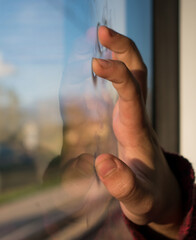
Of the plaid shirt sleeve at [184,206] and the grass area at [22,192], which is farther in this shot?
the plaid shirt sleeve at [184,206]

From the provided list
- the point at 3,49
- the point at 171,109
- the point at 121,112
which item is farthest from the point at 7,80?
the point at 171,109

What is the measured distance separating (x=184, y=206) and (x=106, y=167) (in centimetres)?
16

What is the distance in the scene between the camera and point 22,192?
13 cm

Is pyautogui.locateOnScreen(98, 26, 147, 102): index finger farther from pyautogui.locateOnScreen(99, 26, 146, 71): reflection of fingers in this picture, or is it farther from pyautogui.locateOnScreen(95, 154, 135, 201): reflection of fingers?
pyautogui.locateOnScreen(95, 154, 135, 201): reflection of fingers

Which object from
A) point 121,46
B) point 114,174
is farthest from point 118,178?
point 121,46

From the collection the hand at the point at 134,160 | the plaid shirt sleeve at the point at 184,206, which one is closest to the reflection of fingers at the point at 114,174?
the hand at the point at 134,160

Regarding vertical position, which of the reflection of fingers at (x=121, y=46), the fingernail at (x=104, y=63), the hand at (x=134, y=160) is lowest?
the hand at (x=134, y=160)

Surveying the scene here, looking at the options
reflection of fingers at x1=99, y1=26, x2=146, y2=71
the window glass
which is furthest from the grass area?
reflection of fingers at x1=99, y1=26, x2=146, y2=71

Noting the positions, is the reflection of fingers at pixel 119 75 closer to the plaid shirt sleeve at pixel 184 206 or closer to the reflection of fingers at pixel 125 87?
the reflection of fingers at pixel 125 87

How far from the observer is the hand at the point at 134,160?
157 millimetres

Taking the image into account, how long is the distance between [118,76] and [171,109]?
37cm

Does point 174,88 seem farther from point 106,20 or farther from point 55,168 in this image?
point 55,168

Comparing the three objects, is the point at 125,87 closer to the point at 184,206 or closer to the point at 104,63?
the point at 104,63

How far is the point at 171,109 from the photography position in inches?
20.6
